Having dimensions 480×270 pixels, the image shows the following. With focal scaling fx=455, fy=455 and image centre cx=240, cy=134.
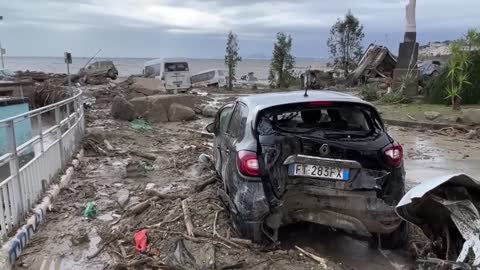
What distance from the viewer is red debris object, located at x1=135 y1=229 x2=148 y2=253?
15.9ft

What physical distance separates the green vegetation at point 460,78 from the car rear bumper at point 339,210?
12.5 meters

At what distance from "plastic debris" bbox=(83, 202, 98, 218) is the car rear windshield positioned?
116 inches

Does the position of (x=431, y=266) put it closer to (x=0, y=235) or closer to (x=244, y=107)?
(x=244, y=107)

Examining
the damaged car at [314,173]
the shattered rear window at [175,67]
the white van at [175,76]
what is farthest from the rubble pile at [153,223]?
the shattered rear window at [175,67]

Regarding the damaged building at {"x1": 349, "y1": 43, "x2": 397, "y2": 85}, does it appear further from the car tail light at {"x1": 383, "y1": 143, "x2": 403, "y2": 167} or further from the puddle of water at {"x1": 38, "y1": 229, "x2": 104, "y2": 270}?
the puddle of water at {"x1": 38, "y1": 229, "x2": 104, "y2": 270}

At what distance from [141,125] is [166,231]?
1064cm

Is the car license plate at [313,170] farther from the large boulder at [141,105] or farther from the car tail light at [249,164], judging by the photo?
the large boulder at [141,105]

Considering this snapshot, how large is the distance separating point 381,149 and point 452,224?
4.23 ft

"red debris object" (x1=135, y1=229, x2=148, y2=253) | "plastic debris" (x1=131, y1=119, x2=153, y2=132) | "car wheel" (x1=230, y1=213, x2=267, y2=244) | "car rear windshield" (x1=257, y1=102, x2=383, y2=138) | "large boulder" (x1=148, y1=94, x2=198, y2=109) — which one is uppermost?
"car rear windshield" (x1=257, y1=102, x2=383, y2=138)

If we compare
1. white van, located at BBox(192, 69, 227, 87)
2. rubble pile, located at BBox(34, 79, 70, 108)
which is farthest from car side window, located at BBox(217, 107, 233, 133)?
white van, located at BBox(192, 69, 227, 87)

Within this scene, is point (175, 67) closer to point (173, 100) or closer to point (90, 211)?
point (173, 100)

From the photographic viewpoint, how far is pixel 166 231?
519 centimetres

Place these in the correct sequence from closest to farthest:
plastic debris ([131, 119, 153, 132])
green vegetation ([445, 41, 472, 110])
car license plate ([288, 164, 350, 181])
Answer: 1. car license plate ([288, 164, 350, 181])
2. plastic debris ([131, 119, 153, 132])
3. green vegetation ([445, 41, 472, 110])

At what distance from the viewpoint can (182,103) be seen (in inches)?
731
